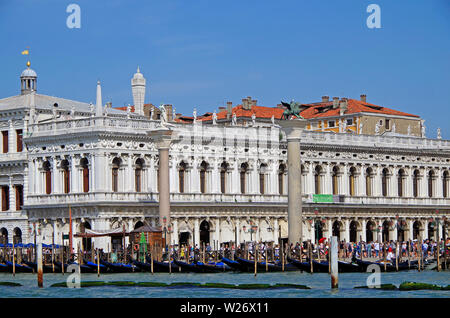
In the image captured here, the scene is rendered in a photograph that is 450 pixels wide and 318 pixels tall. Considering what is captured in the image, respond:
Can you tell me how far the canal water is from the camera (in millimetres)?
40219

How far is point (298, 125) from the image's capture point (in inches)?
1907

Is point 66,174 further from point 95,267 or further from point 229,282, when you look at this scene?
point 229,282

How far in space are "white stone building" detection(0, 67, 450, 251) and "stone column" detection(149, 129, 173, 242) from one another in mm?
1481

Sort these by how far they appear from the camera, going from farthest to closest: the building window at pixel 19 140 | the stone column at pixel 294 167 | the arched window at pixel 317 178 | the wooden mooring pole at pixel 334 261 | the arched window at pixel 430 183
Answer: the arched window at pixel 430 183
the arched window at pixel 317 178
the building window at pixel 19 140
the stone column at pixel 294 167
the wooden mooring pole at pixel 334 261

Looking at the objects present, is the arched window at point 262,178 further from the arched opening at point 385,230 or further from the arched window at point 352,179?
the arched opening at point 385,230

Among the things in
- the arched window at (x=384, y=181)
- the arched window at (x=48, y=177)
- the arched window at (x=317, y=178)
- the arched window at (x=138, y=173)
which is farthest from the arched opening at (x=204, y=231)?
the arched window at (x=384, y=181)

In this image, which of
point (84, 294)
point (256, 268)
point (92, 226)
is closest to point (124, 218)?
point (92, 226)

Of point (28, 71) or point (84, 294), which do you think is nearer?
point (84, 294)

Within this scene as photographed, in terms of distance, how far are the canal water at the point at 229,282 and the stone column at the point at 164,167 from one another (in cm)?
357

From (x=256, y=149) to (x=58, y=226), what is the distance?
36.6ft

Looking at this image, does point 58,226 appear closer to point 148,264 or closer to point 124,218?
point 124,218

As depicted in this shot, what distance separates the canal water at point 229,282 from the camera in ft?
132
